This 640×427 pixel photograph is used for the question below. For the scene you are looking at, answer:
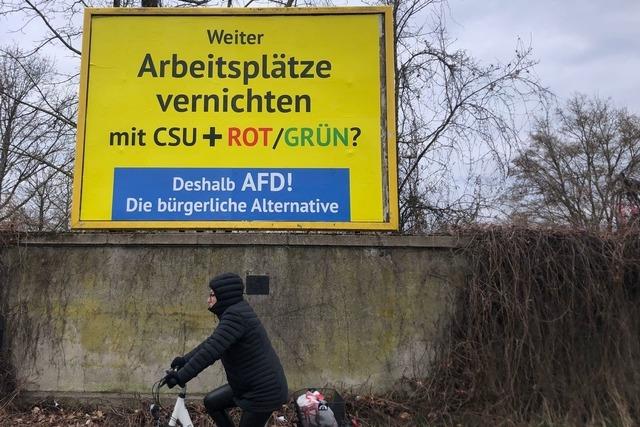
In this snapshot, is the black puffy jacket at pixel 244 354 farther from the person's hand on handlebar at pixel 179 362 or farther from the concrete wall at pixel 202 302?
the concrete wall at pixel 202 302

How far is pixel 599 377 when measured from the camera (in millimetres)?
6156

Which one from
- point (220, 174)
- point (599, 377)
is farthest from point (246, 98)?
point (599, 377)

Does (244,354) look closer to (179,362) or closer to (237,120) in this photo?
(179,362)

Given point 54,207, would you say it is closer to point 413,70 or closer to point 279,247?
point 413,70

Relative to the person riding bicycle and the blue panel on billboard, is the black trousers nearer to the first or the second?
the person riding bicycle

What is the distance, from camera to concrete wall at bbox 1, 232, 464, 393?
20.8 feet

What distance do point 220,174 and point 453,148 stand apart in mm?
5059

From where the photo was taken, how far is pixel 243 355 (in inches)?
160

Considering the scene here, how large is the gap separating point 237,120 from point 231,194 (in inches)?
37.1

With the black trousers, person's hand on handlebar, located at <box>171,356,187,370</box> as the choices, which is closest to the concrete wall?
the black trousers

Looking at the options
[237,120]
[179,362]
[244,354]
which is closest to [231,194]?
[237,120]

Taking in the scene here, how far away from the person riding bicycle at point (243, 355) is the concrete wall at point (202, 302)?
7.36ft

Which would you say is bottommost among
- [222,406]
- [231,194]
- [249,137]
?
[222,406]

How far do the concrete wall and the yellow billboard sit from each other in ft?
1.43
